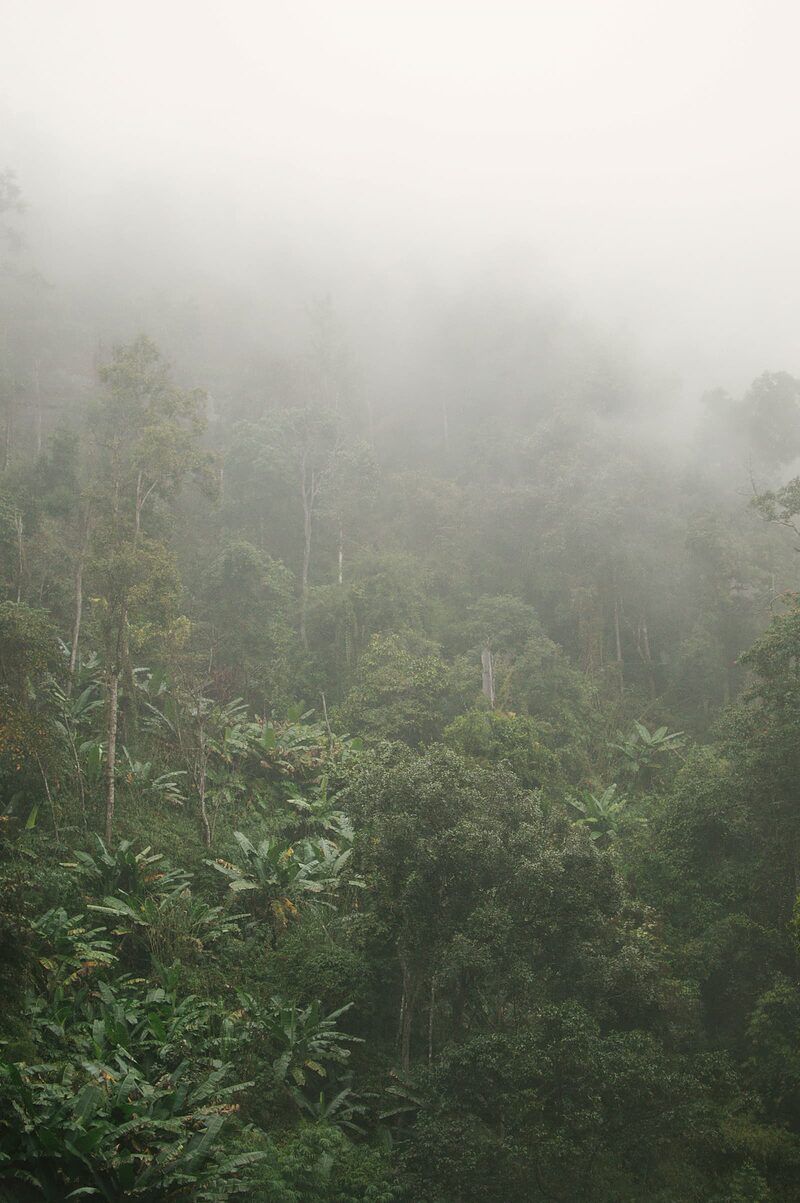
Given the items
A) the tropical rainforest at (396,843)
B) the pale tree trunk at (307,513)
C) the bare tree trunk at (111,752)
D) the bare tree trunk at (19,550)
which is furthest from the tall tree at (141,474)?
the pale tree trunk at (307,513)

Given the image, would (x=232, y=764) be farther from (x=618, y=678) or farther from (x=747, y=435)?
(x=747, y=435)

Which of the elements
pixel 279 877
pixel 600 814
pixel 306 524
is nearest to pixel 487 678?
pixel 600 814

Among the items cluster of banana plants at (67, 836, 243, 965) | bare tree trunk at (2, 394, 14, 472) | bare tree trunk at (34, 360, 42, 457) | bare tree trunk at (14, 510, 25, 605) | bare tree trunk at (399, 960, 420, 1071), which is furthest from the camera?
bare tree trunk at (34, 360, 42, 457)

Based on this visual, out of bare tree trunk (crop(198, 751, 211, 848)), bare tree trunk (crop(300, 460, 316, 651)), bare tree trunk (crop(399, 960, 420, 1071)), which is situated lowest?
bare tree trunk (crop(399, 960, 420, 1071))

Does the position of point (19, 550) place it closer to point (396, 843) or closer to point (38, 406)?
point (396, 843)

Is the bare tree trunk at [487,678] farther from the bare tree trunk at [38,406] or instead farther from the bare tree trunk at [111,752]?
the bare tree trunk at [38,406]

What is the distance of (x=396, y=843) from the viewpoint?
1095 cm

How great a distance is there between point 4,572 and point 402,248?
35.5m

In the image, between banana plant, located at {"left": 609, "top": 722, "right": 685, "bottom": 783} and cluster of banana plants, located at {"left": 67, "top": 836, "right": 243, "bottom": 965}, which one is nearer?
cluster of banana plants, located at {"left": 67, "top": 836, "right": 243, "bottom": 965}

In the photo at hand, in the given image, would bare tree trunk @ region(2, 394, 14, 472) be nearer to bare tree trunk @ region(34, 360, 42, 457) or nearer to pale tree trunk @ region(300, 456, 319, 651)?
bare tree trunk @ region(34, 360, 42, 457)

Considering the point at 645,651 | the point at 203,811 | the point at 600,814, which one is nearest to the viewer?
the point at 203,811

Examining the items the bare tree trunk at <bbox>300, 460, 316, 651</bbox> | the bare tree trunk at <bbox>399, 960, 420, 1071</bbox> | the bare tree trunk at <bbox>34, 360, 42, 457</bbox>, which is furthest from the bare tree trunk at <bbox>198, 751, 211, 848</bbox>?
the bare tree trunk at <bbox>34, 360, 42, 457</bbox>


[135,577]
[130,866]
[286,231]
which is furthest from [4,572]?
[286,231]

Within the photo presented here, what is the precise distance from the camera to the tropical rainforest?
923 cm
